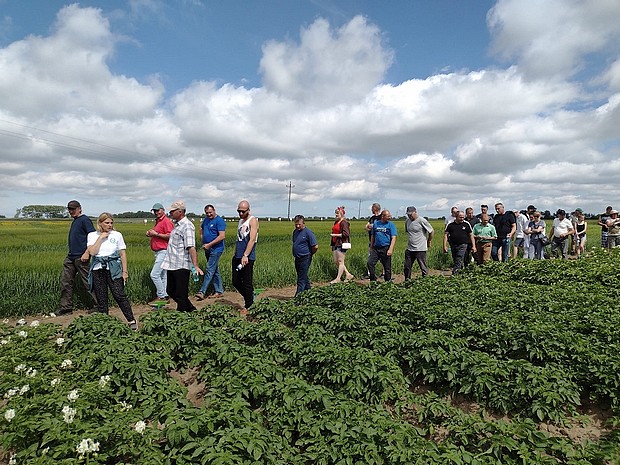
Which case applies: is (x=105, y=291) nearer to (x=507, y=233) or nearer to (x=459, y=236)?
(x=459, y=236)

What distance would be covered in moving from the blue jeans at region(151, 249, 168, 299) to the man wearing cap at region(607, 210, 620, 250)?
1683 cm

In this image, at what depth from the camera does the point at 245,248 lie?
7078 mm

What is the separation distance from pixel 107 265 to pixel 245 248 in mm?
2403

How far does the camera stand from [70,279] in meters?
7.56

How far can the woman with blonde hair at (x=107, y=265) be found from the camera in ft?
20.8

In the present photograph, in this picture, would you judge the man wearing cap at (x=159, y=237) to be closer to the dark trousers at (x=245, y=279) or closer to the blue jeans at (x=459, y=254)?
the dark trousers at (x=245, y=279)

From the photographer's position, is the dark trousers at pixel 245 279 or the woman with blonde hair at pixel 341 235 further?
the woman with blonde hair at pixel 341 235

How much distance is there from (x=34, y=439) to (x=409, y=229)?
28.7 ft

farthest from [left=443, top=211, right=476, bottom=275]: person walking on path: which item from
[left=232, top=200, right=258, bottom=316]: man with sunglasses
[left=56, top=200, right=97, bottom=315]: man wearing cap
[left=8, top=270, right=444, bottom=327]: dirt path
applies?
[left=56, top=200, right=97, bottom=315]: man wearing cap

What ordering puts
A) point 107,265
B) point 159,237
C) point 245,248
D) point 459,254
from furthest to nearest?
point 459,254
point 159,237
point 245,248
point 107,265

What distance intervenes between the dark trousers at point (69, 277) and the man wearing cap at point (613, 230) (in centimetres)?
1831

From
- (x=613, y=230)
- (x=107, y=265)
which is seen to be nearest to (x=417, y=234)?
(x=107, y=265)

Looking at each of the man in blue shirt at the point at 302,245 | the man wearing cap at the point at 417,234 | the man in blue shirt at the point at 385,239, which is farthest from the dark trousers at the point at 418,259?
the man in blue shirt at the point at 302,245

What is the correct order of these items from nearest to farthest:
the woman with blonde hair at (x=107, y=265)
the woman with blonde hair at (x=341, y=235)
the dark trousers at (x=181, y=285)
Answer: the woman with blonde hair at (x=107, y=265) → the dark trousers at (x=181, y=285) → the woman with blonde hair at (x=341, y=235)
